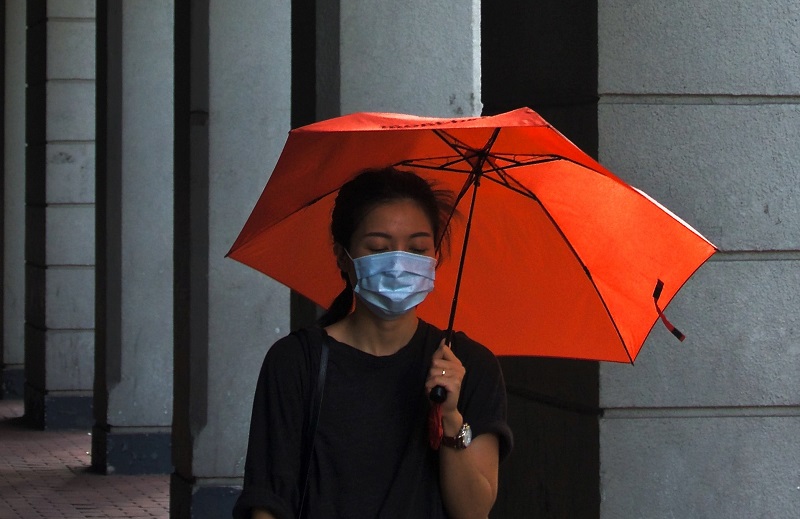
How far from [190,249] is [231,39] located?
120cm

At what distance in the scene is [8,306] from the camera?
16422mm

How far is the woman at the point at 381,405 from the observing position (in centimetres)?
285

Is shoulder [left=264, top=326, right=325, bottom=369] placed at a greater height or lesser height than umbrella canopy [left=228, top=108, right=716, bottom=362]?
lesser

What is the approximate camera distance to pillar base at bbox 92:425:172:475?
36.7 feet

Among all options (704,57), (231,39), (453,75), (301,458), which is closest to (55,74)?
(231,39)

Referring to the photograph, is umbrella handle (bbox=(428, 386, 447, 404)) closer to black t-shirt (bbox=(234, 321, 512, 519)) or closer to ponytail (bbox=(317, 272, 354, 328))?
black t-shirt (bbox=(234, 321, 512, 519))

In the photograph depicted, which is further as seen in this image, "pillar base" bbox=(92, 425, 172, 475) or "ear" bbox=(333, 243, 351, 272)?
"pillar base" bbox=(92, 425, 172, 475)

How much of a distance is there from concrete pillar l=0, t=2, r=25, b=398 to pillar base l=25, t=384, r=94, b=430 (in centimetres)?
249

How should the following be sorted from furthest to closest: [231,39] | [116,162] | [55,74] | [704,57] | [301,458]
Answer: [55,74] < [116,162] < [231,39] < [704,57] < [301,458]

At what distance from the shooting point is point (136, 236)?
11172mm

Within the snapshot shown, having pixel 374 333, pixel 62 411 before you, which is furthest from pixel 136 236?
pixel 374 333

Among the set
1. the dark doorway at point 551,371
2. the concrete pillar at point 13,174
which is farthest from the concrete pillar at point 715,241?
the concrete pillar at point 13,174

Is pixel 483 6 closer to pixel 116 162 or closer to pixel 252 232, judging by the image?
pixel 252 232

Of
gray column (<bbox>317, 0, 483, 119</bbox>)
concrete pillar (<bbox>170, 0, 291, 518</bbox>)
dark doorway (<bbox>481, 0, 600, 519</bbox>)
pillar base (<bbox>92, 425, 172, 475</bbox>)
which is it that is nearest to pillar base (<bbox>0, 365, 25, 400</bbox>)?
pillar base (<bbox>92, 425, 172, 475</bbox>)
